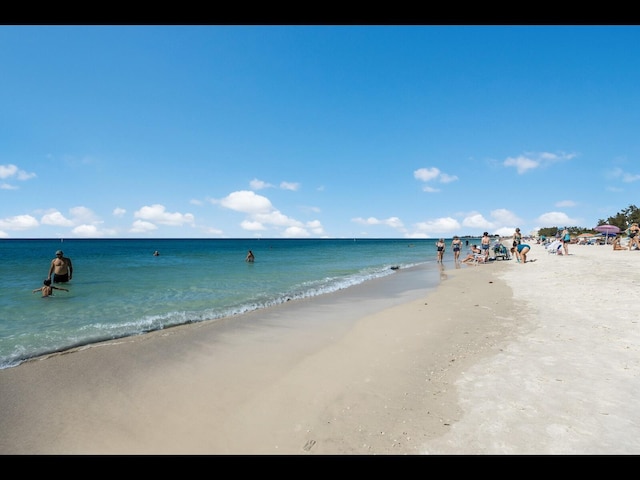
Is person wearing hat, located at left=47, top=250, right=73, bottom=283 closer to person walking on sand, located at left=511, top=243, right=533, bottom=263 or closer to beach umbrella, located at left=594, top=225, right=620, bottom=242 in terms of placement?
person walking on sand, located at left=511, top=243, right=533, bottom=263

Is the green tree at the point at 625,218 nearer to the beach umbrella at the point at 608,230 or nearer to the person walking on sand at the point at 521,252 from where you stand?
the beach umbrella at the point at 608,230

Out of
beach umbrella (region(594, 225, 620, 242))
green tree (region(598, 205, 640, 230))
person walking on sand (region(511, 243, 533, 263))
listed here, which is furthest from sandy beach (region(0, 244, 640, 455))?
green tree (region(598, 205, 640, 230))

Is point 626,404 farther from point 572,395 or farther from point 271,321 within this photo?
point 271,321

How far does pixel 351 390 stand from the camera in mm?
4953

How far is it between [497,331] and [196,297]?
12685 millimetres

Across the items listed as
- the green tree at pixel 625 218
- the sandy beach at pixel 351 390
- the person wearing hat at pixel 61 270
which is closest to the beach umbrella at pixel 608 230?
the green tree at pixel 625 218

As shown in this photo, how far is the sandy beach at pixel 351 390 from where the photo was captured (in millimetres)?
3691

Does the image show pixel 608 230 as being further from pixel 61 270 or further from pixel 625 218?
pixel 61 270

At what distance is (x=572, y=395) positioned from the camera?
4.26 metres

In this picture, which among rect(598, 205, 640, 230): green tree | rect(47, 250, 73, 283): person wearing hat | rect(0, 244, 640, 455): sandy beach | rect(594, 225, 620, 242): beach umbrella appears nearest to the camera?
rect(0, 244, 640, 455): sandy beach

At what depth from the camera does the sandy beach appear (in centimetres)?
369
